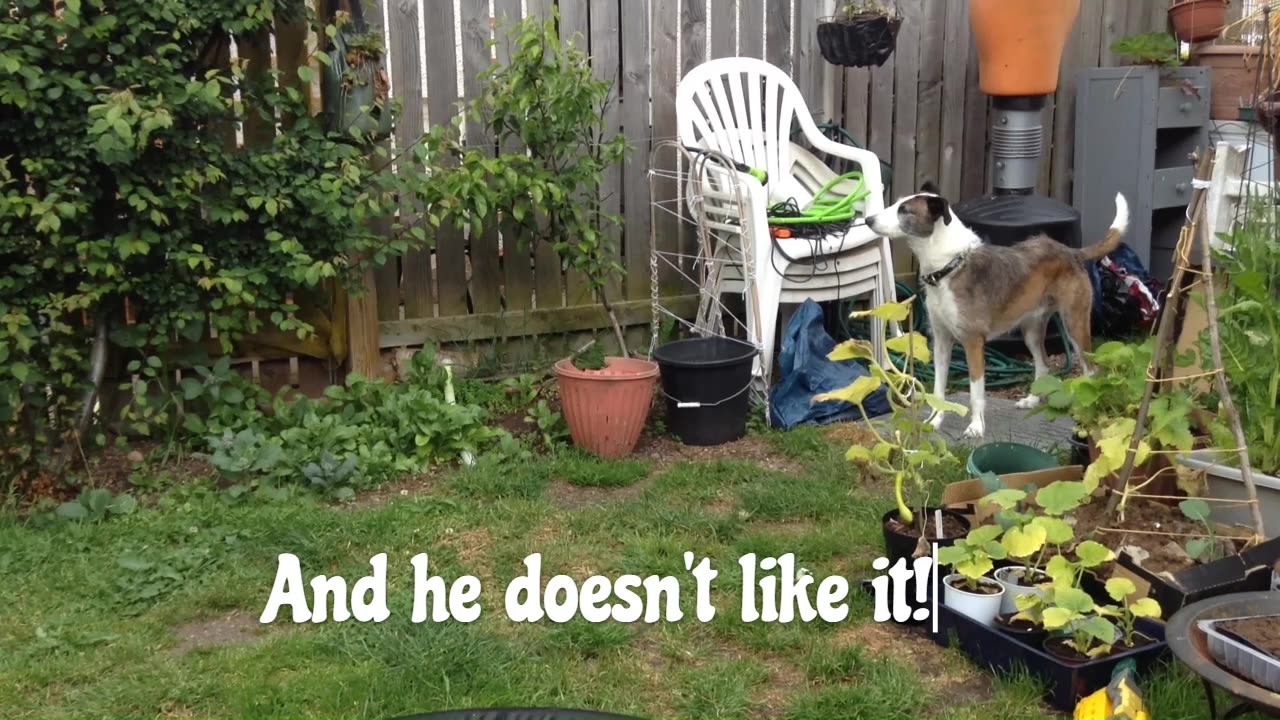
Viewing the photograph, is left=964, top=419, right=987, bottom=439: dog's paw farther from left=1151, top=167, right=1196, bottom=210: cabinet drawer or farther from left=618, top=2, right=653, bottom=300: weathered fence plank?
left=1151, top=167, right=1196, bottom=210: cabinet drawer

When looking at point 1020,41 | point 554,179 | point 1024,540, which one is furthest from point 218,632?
point 1020,41

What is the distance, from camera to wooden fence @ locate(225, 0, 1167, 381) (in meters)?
4.73

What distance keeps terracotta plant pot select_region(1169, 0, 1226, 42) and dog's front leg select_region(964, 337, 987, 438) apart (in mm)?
2763

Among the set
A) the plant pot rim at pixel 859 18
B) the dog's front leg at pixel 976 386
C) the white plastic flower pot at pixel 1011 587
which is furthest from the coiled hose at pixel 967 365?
the white plastic flower pot at pixel 1011 587

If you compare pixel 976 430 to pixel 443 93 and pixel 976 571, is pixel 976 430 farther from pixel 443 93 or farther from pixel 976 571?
pixel 443 93

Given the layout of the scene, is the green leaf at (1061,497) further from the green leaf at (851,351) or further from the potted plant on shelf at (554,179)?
the potted plant on shelf at (554,179)

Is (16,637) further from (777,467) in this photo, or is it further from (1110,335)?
(1110,335)

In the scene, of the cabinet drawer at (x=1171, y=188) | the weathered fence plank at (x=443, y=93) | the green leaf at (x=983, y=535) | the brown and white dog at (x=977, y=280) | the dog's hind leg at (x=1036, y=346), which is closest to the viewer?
the green leaf at (x=983, y=535)

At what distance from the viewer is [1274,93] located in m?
3.80

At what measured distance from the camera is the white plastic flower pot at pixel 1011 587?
111 inches

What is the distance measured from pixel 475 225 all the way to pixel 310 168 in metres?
0.67

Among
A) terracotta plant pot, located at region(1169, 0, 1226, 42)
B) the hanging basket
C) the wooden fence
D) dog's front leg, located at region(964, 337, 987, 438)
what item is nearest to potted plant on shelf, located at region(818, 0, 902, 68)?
the hanging basket

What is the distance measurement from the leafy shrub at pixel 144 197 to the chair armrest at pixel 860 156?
186cm

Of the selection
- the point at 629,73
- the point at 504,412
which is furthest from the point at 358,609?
the point at 629,73
